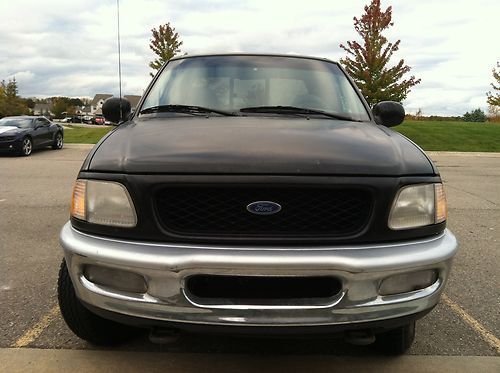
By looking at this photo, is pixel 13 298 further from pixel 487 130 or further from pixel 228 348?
pixel 487 130

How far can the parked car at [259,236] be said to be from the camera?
79.4 inches

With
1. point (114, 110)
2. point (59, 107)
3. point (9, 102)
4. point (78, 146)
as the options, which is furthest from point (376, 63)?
point (59, 107)

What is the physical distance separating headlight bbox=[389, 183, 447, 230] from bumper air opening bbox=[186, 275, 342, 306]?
0.42 m

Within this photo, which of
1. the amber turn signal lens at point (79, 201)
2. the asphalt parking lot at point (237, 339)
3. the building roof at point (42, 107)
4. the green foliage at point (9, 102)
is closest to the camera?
the amber turn signal lens at point (79, 201)

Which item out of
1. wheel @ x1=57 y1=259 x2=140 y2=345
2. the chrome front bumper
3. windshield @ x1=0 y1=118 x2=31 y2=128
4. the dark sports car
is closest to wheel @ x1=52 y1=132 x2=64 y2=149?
the dark sports car

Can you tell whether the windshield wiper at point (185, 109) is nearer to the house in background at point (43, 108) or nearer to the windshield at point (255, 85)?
the windshield at point (255, 85)

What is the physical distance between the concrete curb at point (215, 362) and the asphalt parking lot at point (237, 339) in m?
0.01

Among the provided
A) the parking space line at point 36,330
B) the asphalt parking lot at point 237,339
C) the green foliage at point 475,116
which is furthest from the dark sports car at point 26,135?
the green foliage at point 475,116

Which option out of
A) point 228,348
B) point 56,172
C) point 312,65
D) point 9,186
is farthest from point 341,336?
point 56,172

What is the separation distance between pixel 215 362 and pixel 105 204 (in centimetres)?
112

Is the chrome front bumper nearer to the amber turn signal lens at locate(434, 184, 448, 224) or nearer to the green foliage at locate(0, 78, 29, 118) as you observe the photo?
the amber turn signal lens at locate(434, 184, 448, 224)

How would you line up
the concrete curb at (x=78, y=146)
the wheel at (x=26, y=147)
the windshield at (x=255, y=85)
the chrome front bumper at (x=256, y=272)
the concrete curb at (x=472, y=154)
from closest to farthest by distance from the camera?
the chrome front bumper at (x=256, y=272) → the windshield at (x=255, y=85) → the wheel at (x=26, y=147) → the concrete curb at (x=472, y=154) → the concrete curb at (x=78, y=146)

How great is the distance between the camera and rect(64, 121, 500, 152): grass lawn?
19.5 metres

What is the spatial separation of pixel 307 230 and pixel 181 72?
6.30 feet
